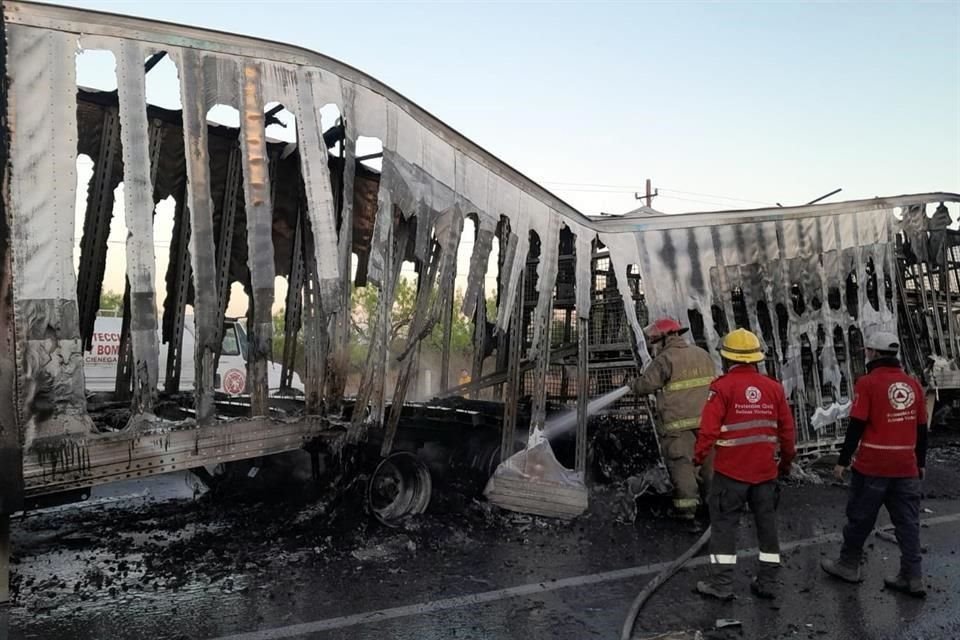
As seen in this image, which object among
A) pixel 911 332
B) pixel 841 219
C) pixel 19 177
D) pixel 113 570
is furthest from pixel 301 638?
pixel 911 332

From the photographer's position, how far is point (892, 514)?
496cm

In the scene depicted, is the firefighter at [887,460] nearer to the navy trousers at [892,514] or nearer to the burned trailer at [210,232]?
the navy trousers at [892,514]

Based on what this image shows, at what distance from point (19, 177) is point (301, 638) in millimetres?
2965

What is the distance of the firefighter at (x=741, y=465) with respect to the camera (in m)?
4.61

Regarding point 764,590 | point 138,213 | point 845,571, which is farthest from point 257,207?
point 845,571

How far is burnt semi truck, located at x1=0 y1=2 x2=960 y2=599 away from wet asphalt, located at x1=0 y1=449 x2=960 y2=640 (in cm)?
76

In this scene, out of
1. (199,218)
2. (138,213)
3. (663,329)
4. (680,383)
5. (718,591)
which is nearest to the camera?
(138,213)

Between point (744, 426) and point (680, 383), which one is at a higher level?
point (680, 383)

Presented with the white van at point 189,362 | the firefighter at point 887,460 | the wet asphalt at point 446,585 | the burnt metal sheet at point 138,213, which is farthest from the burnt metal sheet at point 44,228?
the white van at point 189,362

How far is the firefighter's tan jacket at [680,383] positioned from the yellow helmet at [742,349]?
1613mm

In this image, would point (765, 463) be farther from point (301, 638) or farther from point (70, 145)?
point (70, 145)

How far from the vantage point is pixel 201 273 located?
4.77m

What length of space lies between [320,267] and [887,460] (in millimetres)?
4184

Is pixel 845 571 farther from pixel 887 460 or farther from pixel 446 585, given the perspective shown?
pixel 446 585
